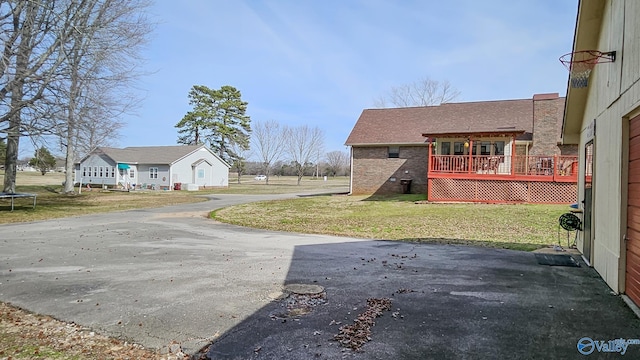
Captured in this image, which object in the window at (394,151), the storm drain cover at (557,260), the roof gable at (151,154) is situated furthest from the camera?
the roof gable at (151,154)

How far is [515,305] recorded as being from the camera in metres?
4.55

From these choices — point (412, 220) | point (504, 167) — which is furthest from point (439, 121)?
point (412, 220)

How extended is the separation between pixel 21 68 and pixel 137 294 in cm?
1199

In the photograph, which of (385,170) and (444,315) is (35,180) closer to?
(385,170)

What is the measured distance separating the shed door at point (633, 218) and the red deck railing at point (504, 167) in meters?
13.7

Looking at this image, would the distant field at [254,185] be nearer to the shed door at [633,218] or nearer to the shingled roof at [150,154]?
the shingled roof at [150,154]

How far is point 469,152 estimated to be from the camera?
1902 cm

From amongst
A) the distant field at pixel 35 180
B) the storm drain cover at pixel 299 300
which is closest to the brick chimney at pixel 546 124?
the storm drain cover at pixel 299 300

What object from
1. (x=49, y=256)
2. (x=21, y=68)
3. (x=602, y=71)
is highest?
(x=21, y=68)

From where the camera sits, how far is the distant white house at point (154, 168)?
136ft

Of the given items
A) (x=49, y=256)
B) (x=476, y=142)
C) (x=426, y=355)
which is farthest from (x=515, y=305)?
(x=476, y=142)

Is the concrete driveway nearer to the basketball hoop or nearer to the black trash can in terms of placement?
the basketball hoop

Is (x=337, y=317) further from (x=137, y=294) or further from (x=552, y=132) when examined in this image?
(x=552, y=132)

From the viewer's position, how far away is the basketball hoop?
21.8 ft
